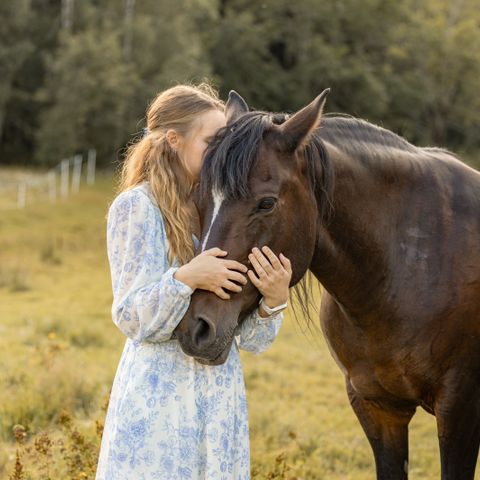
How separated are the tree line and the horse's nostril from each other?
85.2ft

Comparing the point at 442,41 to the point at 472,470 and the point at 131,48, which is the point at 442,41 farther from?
the point at 472,470

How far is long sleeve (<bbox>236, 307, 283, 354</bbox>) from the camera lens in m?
2.71

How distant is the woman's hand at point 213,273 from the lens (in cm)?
236

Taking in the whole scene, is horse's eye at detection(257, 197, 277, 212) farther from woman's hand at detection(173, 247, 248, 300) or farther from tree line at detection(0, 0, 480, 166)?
tree line at detection(0, 0, 480, 166)

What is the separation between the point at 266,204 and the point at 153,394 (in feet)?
2.45

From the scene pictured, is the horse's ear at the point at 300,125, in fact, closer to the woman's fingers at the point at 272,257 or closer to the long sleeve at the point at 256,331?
the woman's fingers at the point at 272,257

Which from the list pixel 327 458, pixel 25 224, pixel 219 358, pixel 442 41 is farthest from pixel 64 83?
pixel 219 358

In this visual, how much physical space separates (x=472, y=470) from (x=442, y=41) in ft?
117

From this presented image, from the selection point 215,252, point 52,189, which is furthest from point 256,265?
point 52,189

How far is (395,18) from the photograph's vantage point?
129 feet

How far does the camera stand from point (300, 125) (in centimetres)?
254

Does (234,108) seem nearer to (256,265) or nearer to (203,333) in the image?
(256,265)

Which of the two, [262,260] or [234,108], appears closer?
[262,260]

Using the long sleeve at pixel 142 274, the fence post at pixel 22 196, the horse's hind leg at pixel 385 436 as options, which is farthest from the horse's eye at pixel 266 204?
the fence post at pixel 22 196
